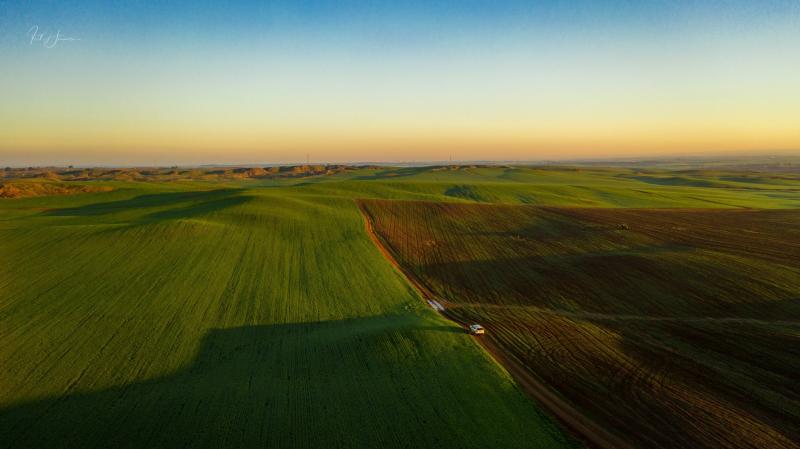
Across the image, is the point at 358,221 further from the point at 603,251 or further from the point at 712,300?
the point at 712,300

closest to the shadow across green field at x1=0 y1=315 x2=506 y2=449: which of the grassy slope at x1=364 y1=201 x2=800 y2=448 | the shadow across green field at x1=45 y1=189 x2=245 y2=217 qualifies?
the grassy slope at x1=364 y1=201 x2=800 y2=448

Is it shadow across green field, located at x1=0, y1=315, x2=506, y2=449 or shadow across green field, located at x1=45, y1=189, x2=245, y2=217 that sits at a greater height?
shadow across green field, located at x1=45, y1=189, x2=245, y2=217

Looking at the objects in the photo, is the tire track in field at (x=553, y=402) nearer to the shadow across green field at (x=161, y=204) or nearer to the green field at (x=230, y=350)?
the green field at (x=230, y=350)

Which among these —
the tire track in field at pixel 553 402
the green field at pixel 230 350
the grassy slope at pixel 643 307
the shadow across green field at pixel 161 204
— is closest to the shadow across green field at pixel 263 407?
the green field at pixel 230 350

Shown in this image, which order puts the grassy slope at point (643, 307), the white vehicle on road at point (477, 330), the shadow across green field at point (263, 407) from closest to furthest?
1. the shadow across green field at point (263, 407)
2. the grassy slope at point (643, 307)
3. the white vehicle on road at point (477, 330)

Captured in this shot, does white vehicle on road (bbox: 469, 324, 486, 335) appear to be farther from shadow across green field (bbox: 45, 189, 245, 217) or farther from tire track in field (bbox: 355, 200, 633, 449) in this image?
shadow across green field (bbox: 45, 189, 245, 217)

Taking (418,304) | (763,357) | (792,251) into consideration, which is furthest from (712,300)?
(418,304)
